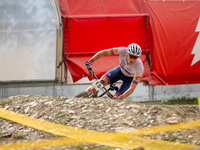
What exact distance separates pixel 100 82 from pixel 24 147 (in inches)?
113

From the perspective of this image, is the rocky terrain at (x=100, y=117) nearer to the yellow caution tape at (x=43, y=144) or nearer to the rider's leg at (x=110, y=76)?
the yellow caution tape at (x=43, y=144)

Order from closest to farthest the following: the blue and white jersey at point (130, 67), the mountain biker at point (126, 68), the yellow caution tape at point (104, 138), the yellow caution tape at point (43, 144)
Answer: the yellow caution tape at point (104, 138) < the yellow caution tape at point (43, 144) < the mountain biker at point (126, 68) < the blue and white jersey at point (130, 67)

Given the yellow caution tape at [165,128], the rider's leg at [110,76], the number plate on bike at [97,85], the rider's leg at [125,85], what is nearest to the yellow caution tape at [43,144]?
the yellow caution tape at [165,128]

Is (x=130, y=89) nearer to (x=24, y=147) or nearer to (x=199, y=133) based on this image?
(x=199, y=133)

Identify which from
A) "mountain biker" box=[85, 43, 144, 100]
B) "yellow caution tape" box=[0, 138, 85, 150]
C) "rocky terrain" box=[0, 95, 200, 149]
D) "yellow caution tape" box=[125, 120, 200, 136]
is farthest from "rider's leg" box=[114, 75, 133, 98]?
"yellow caution tape" box=[0, 138, 85, 150]

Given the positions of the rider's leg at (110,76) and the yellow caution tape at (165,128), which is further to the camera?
the rider's leg at (110,76)

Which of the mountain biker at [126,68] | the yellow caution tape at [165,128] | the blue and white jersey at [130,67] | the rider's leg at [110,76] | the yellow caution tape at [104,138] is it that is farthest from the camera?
the rider's leg at [110,76]

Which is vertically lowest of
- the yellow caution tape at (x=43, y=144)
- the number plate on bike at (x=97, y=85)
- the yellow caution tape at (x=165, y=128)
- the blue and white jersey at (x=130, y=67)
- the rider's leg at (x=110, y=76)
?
the yellow caution tape at (x=43, y=144)

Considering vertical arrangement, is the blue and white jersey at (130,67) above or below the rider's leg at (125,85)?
above

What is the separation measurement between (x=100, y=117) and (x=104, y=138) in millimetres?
598

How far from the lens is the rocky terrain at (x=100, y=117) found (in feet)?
11.0

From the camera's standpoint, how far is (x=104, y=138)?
3.15 meters

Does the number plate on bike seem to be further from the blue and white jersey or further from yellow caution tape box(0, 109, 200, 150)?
yellow caution tape box(0, 109, 200, 150)

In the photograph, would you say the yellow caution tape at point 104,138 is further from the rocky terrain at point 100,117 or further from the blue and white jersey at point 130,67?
the blue and white jersey at point 130,67
